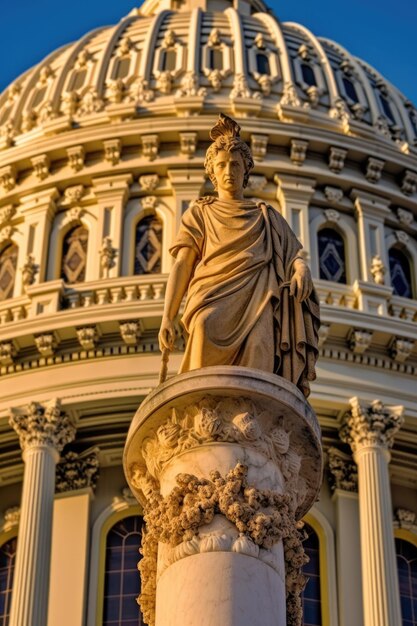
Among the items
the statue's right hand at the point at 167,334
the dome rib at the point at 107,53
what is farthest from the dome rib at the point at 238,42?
the statue's right hand at the point at 167,334

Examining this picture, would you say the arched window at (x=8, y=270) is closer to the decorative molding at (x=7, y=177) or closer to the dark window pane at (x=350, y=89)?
the decorative molding at (x=7, y=177)

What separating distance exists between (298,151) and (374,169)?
71.5 inches

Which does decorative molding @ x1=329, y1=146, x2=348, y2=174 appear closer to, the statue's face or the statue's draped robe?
the statue's face

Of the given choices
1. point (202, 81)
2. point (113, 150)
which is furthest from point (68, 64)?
point (113, 150)

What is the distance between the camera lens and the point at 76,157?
128 ft

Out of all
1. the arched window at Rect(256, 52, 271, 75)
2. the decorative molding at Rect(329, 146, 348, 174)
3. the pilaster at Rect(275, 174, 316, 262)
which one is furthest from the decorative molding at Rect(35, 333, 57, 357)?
the arched window at Rect(256, 52, 271, 75)

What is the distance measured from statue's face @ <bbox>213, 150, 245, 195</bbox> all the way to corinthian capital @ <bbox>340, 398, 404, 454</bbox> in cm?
2051

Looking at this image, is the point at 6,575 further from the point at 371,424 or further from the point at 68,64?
the point at 68,64

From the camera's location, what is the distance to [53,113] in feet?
134

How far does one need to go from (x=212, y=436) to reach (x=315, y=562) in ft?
75.5

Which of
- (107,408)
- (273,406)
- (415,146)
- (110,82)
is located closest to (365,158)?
(415,146)

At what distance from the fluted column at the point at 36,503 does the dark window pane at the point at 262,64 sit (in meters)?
12.4

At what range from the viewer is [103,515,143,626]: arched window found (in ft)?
106

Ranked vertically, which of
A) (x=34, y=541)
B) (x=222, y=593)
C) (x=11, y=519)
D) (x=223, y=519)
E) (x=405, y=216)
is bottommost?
(x=222, y=593)
